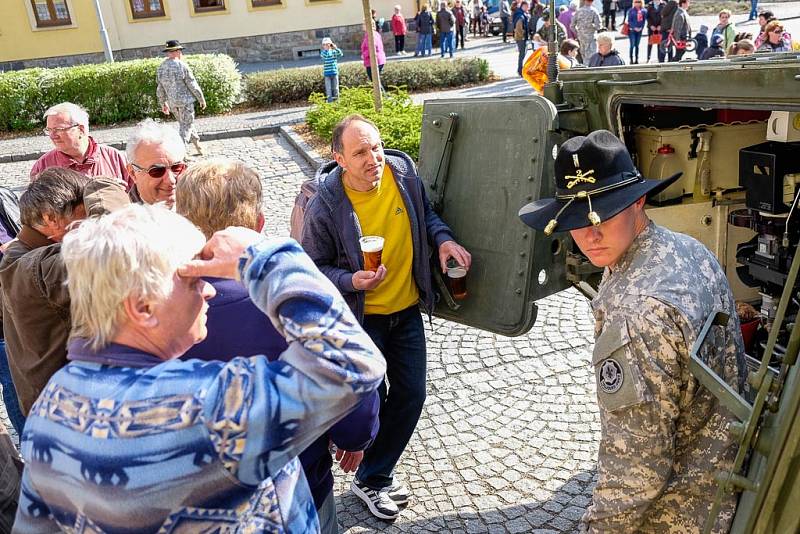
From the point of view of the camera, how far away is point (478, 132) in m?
3.59

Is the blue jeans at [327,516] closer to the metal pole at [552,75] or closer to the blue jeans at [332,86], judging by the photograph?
the metal pole at [552,75]

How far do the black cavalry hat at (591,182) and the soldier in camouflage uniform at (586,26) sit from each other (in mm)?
13548

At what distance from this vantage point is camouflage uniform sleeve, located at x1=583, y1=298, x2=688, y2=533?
1.98m

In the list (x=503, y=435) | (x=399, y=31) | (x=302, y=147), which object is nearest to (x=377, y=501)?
(x=503, y=435)

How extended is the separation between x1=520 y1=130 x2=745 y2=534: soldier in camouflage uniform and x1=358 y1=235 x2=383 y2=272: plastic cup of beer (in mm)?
987

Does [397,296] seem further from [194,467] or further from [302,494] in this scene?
[194,467]

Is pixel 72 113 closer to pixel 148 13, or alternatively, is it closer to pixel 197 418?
pixel 197 418

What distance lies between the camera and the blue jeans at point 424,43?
24.5 meters

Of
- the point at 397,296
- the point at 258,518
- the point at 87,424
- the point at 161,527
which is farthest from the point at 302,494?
the point at 397,296

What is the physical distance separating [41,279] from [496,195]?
214cm

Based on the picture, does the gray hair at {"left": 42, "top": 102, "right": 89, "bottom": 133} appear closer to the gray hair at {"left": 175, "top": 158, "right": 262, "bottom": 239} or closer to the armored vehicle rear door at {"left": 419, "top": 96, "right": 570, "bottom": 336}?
the armored vehicle rear door at {"left": 419, "top": 96, "right": 570, "bottom": 336}

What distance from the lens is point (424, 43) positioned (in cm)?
2486

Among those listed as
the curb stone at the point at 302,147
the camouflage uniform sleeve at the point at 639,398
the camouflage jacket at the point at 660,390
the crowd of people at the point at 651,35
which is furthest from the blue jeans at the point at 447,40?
the camouflage uniform sleeve at the point at 639,398

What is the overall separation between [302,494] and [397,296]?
68.2 inches
